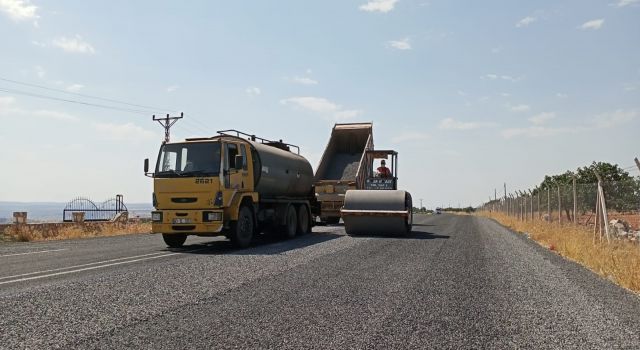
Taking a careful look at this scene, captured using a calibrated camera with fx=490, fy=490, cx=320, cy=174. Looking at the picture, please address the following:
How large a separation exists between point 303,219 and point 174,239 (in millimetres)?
5281

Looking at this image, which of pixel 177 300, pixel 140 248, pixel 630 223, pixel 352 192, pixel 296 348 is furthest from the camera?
pixel 352 192

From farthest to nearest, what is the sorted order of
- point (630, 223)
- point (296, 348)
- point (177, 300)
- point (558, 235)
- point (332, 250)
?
point (630, 223)
point (558, 235)
point (332, 250)
point (177, 300)
point (296, 348)

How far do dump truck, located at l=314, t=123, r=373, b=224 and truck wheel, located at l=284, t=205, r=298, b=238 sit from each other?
4.25 m

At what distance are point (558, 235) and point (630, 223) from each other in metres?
3.60

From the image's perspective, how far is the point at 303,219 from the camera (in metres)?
17.2

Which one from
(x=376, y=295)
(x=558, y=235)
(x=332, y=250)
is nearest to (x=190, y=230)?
(x=332, y=250)

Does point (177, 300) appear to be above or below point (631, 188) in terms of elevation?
below

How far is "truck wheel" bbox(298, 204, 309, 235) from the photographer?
16.9 meters

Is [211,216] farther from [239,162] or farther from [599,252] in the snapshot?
[599,252]

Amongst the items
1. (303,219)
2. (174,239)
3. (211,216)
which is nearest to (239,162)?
(211,216)

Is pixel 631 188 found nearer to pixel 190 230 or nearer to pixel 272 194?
pixel 272 194

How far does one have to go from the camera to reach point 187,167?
12.3 metres

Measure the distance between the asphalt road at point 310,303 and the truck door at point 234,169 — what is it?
2457 mm

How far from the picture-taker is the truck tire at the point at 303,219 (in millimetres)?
16859
